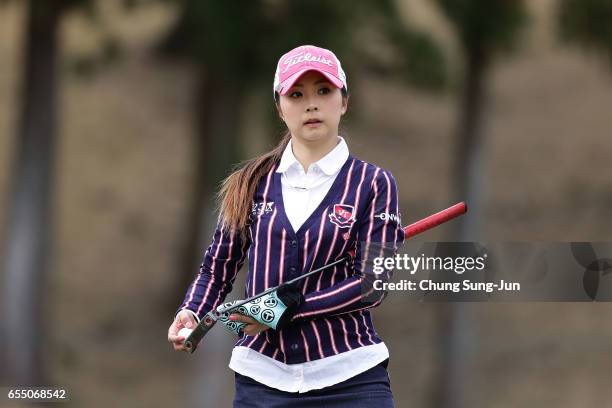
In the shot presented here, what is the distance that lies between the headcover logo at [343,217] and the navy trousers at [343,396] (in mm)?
368

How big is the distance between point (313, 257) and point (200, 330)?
0.33 metres

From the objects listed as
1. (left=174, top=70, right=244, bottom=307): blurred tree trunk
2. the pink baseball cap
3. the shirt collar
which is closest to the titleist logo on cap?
the pink baseball cap

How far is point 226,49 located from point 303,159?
9.93m

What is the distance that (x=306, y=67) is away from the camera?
9.84ft

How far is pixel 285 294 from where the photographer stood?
114 inches

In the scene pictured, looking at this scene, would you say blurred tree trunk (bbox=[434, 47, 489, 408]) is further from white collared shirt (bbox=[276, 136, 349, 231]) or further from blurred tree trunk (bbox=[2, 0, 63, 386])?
white collared shirt (bbox=[276, 136, 349, 231])

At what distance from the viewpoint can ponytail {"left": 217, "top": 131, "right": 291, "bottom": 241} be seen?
3.12m

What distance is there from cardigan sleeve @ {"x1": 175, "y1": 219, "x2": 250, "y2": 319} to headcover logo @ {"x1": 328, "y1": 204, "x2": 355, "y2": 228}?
1.09 ft

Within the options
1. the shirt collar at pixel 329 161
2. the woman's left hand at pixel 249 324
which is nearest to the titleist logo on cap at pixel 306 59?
the shirt collar at pixel 329 161

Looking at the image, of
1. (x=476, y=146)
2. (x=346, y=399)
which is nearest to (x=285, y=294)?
(x=346, y=399)

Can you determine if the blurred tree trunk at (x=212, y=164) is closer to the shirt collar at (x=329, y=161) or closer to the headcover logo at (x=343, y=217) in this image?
the shirt collar at (x=329, y=161)

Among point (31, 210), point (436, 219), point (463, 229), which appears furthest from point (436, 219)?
point (463, 229)

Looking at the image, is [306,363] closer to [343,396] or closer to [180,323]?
[343,396]

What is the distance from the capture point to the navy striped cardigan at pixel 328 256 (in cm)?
296
